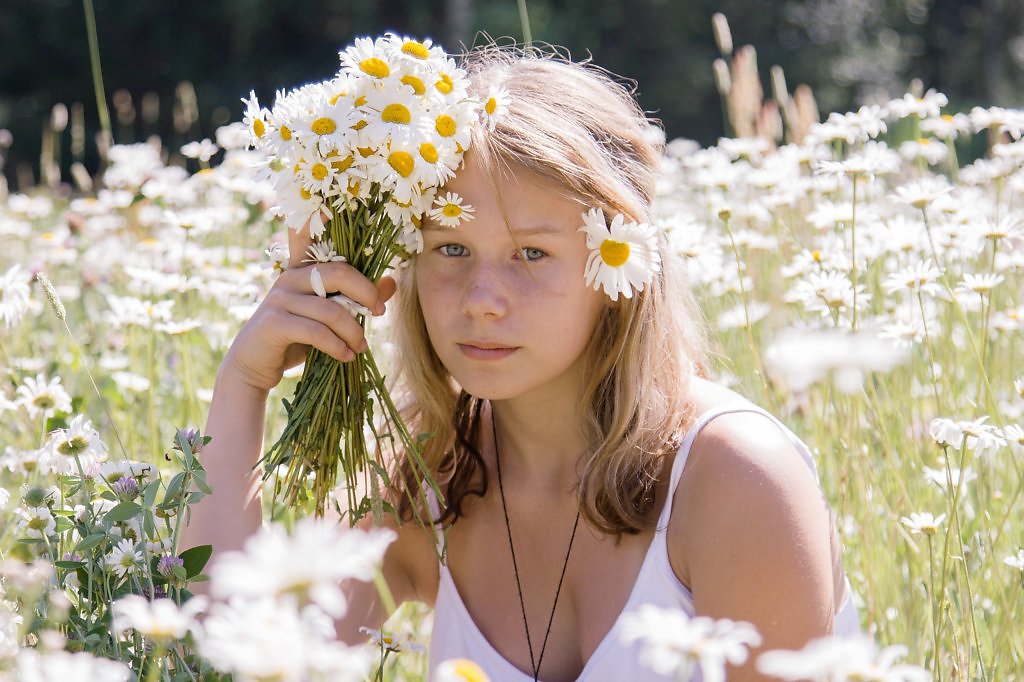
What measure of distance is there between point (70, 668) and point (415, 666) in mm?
1102

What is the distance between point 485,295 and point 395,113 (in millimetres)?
225

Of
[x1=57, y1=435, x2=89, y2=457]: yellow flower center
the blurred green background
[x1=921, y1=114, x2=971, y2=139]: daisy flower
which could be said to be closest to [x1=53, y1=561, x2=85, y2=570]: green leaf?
[x1=57, y1=435, x2=89, y2=457]: yellow flower center

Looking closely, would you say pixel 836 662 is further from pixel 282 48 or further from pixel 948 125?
pixel 282 48

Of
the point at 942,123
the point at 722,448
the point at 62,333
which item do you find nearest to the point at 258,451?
the point at 722,448

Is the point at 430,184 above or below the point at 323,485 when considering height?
above

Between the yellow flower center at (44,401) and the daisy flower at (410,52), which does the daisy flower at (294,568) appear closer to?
the daisy flower at (410,52)

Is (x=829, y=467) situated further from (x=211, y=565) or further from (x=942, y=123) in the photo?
(x=211, y=565)

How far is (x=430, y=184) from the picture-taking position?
122 cm

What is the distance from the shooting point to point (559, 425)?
1.53 meters

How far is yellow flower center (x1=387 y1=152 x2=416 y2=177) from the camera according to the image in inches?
46.4

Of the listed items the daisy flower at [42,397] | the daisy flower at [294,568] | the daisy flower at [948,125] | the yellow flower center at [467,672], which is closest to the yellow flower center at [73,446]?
the daisy flower at [42,397]

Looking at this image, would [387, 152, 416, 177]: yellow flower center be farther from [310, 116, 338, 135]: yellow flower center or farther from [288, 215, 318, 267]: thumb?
[288, 215, 318, 267]: thumb

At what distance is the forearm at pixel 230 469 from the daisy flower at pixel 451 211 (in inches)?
13.7

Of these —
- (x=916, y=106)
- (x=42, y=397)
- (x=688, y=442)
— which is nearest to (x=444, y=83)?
(x=688, y=442)
